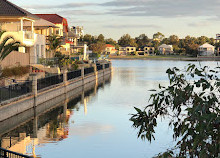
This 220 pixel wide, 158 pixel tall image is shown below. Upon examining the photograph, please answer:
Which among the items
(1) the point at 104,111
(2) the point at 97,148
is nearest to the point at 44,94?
(1) the point at 104,111

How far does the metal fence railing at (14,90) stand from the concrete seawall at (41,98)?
395 millimetres

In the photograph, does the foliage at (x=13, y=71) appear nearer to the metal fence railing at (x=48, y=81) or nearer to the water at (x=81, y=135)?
the metal fence railing at (x=48, y=81)

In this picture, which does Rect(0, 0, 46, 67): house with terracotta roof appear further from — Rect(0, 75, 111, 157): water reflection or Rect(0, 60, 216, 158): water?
Rect(0, 60, 216, 158): water

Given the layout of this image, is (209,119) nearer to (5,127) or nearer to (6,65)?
(5,127)

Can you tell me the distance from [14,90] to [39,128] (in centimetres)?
361

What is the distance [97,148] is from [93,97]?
24.7 meters

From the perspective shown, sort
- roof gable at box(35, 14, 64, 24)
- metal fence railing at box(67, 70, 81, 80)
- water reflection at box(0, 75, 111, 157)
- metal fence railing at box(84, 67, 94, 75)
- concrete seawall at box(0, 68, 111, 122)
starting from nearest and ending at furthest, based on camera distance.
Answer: water reflection at box(0, 75, 111, 157) → concrete seawall at box(0, 68, 111, 122) → metal fence railing at box(67, 70, 81, 80) → metal fence railing at box(84, 67, 94, 75) → roof gable at box(35, 14, 64, 24)

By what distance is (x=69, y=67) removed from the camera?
200 feet

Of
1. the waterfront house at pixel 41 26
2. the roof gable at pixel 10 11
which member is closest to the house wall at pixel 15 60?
the roof gable at pixel 10 11

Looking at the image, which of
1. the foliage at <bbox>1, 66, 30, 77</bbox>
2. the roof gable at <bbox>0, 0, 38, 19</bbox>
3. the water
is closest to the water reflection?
the water

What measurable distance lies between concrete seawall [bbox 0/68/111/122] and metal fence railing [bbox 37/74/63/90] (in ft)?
1.14

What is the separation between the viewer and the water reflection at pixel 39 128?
69.5 ft

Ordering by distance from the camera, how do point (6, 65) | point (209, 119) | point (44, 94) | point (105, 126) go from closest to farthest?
point (209, 119), point (105, 126), point (44, 94), point (6, 65)

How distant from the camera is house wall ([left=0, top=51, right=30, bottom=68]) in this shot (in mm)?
41884
